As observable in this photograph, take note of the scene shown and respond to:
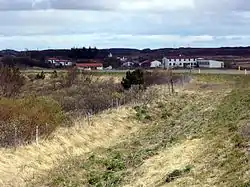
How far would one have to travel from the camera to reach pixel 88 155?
25.7 meters

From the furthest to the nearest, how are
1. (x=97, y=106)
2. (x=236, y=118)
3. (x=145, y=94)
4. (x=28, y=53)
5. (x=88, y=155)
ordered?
(x=28, y=53) < (x=145, y=94) < (x=97, y=106) < (x=236, y=118) < (x=88, y=155)

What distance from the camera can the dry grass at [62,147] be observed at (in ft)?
69.4

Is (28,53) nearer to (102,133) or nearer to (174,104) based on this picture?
(174,104)

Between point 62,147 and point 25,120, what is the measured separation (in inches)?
82.3

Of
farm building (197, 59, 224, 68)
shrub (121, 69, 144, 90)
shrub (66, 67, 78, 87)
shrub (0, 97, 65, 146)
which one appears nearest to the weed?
shrub (0, 97, 65, 146)

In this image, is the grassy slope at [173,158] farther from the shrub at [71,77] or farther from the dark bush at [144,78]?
the shrub at [71,77]

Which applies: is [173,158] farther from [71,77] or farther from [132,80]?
[71,77]

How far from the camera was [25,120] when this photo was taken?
26.5 metres

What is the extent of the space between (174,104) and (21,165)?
2434 centimetres

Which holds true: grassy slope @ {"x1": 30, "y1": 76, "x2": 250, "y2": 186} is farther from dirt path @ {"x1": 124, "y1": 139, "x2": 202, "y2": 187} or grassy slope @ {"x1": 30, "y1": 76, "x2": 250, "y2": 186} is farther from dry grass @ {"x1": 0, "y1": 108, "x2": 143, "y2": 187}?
dry grass @ {"x1": 0, "y1": 108, "x2": 143, "y2": 187}

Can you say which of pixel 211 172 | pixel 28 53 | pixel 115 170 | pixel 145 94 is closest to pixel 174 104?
pixel 145 94

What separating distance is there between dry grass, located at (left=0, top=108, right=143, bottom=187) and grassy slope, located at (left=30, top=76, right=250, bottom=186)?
1.83ft

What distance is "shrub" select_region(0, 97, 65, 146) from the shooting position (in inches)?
977

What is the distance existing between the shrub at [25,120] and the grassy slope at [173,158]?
2324mm
